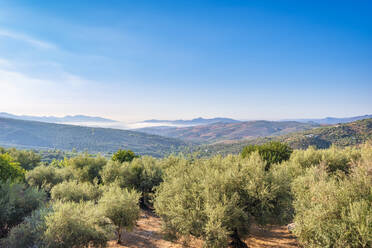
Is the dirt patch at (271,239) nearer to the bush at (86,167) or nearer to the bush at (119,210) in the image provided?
the bush at (119,210)

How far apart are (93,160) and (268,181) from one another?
32.1 m

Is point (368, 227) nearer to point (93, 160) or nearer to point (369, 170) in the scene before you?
point (369, 170)

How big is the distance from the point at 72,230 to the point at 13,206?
22.0 feet

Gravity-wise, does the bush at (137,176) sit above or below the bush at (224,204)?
below

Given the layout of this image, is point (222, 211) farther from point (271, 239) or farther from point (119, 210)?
point (271, 239)

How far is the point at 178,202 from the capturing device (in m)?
13.5

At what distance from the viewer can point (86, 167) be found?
33.4m

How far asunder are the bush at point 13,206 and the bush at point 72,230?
4.09 metres

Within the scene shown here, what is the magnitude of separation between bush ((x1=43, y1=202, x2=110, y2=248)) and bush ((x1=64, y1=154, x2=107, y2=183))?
75.3ft

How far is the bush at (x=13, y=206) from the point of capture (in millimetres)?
12836

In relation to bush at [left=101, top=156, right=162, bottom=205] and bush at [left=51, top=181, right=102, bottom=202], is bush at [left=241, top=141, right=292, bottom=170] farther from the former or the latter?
bush at [left=51, top=181, right=102, bottom=202]

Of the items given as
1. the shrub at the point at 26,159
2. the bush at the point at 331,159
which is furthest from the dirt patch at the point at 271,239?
the shrub at the point at 26,159

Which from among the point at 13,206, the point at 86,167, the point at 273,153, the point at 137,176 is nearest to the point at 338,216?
the point at 13,206

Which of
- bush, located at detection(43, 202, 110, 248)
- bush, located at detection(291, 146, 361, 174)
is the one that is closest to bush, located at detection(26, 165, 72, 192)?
bush, located at detection(43, 202, 110, 248)
